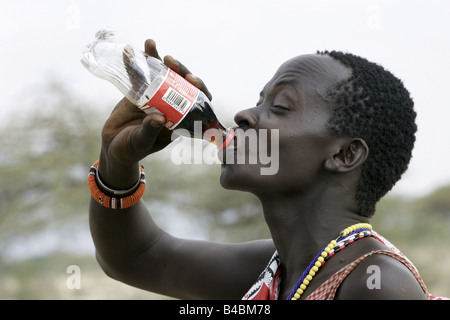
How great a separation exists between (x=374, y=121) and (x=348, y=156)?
15 centimetres

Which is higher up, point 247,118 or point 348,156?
point 247,118

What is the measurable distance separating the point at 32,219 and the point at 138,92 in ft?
23.7

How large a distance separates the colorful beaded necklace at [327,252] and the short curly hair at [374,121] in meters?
0.13

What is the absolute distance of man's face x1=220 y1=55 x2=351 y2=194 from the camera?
2238mm

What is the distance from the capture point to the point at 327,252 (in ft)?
7.13

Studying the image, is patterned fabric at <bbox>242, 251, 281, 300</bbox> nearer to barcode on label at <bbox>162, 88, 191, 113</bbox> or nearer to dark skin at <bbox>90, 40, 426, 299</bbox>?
dark skin at <bbox>90, 40, 426, 299</bbox>

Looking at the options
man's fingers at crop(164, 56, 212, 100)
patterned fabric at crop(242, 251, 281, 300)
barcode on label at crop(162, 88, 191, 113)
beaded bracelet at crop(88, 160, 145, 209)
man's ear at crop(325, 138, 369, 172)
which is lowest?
patterned fabric at crop(242, 251, 281, 300)

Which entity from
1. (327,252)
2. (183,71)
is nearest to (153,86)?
(183,71)

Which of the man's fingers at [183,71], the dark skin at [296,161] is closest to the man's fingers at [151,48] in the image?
the dark skin at [296,161]

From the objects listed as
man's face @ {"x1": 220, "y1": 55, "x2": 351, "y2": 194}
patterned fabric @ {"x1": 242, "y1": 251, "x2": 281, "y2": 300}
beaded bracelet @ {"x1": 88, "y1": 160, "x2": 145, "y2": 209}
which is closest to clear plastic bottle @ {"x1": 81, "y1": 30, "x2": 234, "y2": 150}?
man's face @ {"x1": 220, "y1": 55, "x2": 351, "y2": 194}

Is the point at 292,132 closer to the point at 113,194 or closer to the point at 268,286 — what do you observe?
the point at 268,286

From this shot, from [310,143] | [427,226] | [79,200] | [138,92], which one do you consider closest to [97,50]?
[138,92]
